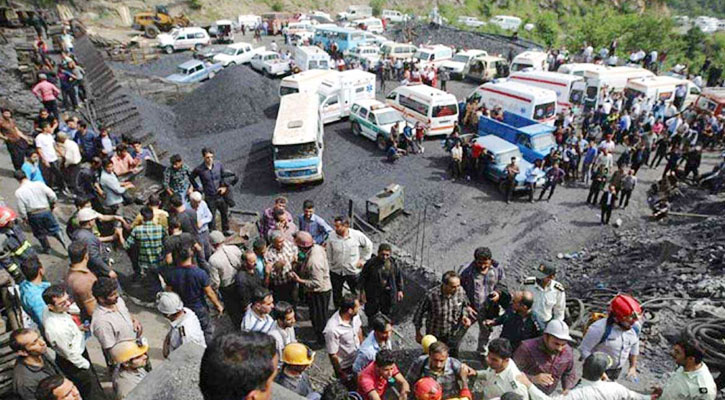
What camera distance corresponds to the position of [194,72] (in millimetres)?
26031

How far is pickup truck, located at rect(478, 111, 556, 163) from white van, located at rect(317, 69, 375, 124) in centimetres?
602

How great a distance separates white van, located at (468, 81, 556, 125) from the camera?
1788 cm

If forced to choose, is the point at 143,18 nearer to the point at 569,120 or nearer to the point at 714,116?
the point at 569,120

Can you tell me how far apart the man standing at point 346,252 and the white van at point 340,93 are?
13783 millimetres

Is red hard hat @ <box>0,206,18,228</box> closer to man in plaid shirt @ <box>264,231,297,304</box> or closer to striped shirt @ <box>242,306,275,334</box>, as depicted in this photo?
man in plaid shirt @ <box>264,231,297,304</box>

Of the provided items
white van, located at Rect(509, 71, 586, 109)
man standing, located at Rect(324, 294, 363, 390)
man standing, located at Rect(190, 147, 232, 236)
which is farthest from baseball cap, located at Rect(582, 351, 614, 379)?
white van, located at Rect(509, 71, 586, 109)

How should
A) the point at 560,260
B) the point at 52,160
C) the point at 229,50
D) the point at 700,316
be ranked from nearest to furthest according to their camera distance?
the point at 700,316 → the point at 52,160 → the point at 560,260 → the point at 229,50

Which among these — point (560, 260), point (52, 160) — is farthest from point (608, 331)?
point (52, 160)

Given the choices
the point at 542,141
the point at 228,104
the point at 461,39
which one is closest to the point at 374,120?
the point at 542,141

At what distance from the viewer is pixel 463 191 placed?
15000 millimetres

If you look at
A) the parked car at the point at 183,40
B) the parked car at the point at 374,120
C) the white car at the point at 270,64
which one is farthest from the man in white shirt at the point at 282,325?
the parked car at the point at 183,40

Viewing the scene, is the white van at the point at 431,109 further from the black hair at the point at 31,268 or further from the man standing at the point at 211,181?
the black hair at the point at 31,268

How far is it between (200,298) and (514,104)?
16.5 m

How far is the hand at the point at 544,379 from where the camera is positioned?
4191mm
